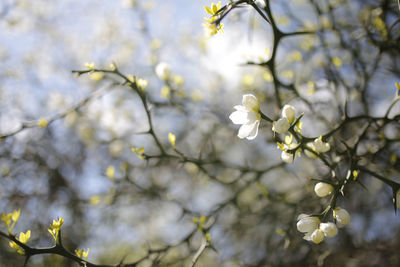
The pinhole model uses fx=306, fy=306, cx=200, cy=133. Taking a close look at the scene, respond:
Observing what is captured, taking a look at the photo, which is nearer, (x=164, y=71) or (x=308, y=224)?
(x=308, y=224)

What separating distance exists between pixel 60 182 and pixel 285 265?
2.27 metres

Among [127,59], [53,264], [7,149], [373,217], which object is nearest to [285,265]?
[373,217]

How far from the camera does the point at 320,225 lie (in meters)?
0.95

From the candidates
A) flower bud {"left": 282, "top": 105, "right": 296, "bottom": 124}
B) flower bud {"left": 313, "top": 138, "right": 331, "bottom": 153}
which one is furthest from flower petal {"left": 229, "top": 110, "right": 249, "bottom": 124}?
flower bud {"left": 313, "top": 138, "right": 331, "bottom": 153}

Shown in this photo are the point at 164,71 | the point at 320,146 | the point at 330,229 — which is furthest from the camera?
the point at 164,71

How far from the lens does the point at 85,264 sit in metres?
1.04

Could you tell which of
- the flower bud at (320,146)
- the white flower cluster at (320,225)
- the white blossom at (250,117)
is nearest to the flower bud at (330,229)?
the white flower cluster at (320,225)

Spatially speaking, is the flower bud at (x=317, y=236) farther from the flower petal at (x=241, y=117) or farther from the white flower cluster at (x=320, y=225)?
the flower petal at (x=241, y=117)

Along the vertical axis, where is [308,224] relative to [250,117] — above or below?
below

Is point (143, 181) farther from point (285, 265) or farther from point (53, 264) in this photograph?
point (285, 265)

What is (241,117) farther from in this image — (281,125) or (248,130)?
(281,125)

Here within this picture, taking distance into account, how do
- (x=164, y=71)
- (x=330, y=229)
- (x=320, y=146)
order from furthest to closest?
1. (x=164, y=71)
2. (x=320, y=146)
3. (x=330, y=229)

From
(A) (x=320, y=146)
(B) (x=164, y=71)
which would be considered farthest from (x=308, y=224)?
(B) (x=164, y=71)

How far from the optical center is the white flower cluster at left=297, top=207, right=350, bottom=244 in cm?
92
